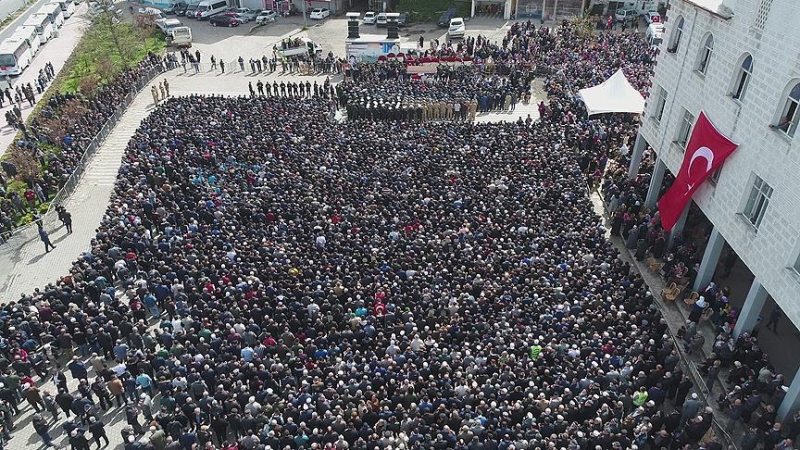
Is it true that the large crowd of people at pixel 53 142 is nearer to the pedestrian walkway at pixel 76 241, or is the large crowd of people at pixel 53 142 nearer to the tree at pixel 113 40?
the pedestrian walkway at pixel 76 241

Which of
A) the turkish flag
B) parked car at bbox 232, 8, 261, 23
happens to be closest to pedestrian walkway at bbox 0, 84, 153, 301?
the turkish flag

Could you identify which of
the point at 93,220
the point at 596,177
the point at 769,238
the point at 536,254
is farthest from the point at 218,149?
the point at 769,238

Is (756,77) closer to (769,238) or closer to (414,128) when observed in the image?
(769,238)

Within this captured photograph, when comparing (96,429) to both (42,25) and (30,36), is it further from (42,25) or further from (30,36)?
(42,25)

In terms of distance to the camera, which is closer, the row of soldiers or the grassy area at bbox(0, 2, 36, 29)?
the row of soldiers

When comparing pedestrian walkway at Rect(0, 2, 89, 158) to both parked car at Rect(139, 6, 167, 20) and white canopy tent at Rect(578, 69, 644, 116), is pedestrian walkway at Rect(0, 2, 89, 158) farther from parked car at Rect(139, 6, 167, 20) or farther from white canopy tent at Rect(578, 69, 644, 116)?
white canopy tent at Rect(578, 69, 644, 116)

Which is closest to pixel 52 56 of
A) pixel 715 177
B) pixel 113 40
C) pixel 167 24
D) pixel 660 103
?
pixel 113 40

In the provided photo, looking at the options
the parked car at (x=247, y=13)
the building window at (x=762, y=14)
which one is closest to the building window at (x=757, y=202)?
the building window at (x=762, y=14)

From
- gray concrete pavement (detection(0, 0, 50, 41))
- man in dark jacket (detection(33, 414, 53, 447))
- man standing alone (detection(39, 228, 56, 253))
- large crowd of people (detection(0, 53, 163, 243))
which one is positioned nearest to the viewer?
man in dark jacket (detection(33, 414, 53, 447))
